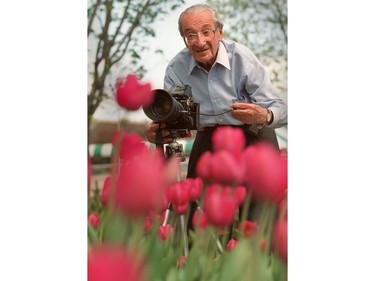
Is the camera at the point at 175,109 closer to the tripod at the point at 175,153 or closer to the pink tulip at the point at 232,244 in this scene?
the tripod at the point at 175,153

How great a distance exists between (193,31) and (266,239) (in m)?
0.50

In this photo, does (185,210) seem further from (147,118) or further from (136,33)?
(136,33)

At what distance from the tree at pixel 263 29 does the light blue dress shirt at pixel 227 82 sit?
19mm

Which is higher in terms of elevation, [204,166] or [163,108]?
[163,108]

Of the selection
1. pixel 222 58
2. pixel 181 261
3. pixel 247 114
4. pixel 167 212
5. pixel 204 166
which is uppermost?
pixel 222 58

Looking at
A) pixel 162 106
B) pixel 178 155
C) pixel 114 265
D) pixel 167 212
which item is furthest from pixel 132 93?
pixel 114 265

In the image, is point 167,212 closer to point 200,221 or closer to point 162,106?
point 200,221

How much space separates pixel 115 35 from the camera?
151 centimetres

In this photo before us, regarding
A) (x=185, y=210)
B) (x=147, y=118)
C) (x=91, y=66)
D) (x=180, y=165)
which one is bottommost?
(x=185, y=210)

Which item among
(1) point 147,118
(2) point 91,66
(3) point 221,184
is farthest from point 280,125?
(2) point 91,66

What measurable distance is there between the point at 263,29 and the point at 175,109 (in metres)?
0.27

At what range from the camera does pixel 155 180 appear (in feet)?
4.97

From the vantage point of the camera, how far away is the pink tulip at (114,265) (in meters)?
1.45

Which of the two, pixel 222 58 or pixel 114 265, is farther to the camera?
pixel 222 58
